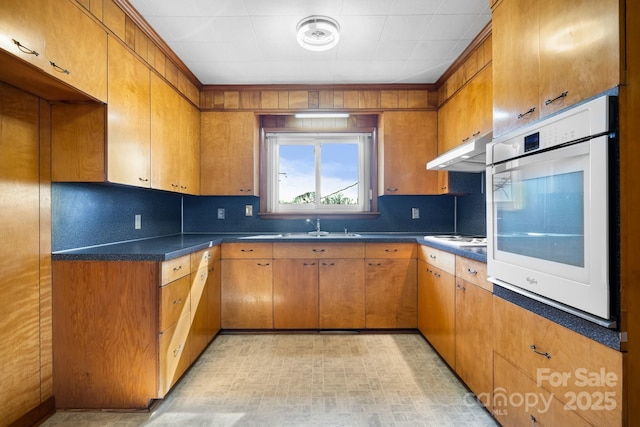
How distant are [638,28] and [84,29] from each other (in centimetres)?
229

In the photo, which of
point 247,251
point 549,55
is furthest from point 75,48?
point 549,55

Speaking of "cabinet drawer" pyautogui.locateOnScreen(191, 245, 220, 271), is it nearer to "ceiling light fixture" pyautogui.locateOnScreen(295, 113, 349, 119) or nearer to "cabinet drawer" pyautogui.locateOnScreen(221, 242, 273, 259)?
"cabinet drawer" pyautogui.locateOnScreen(221, 242, 273, 259)

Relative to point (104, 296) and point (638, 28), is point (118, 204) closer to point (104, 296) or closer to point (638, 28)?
point (104, 296)

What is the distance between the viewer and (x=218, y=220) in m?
3.54

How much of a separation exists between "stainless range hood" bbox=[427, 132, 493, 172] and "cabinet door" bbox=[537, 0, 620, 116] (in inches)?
28.0

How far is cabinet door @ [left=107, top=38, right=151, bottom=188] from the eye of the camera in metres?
1.87

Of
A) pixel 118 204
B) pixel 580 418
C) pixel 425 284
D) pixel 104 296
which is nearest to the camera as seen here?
pixel 580 418

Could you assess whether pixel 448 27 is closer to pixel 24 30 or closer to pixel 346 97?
pixel 346 97

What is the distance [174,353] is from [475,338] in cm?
184

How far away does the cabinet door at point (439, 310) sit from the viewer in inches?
87.8

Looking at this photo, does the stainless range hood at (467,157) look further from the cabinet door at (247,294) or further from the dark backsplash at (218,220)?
the cabinet door at (247,294)

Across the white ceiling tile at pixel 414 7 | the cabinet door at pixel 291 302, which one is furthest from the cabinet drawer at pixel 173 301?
the white ceiling tile at pixel 414 7

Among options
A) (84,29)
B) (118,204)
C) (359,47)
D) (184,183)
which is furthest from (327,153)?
(84,29)

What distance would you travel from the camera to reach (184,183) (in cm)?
291
